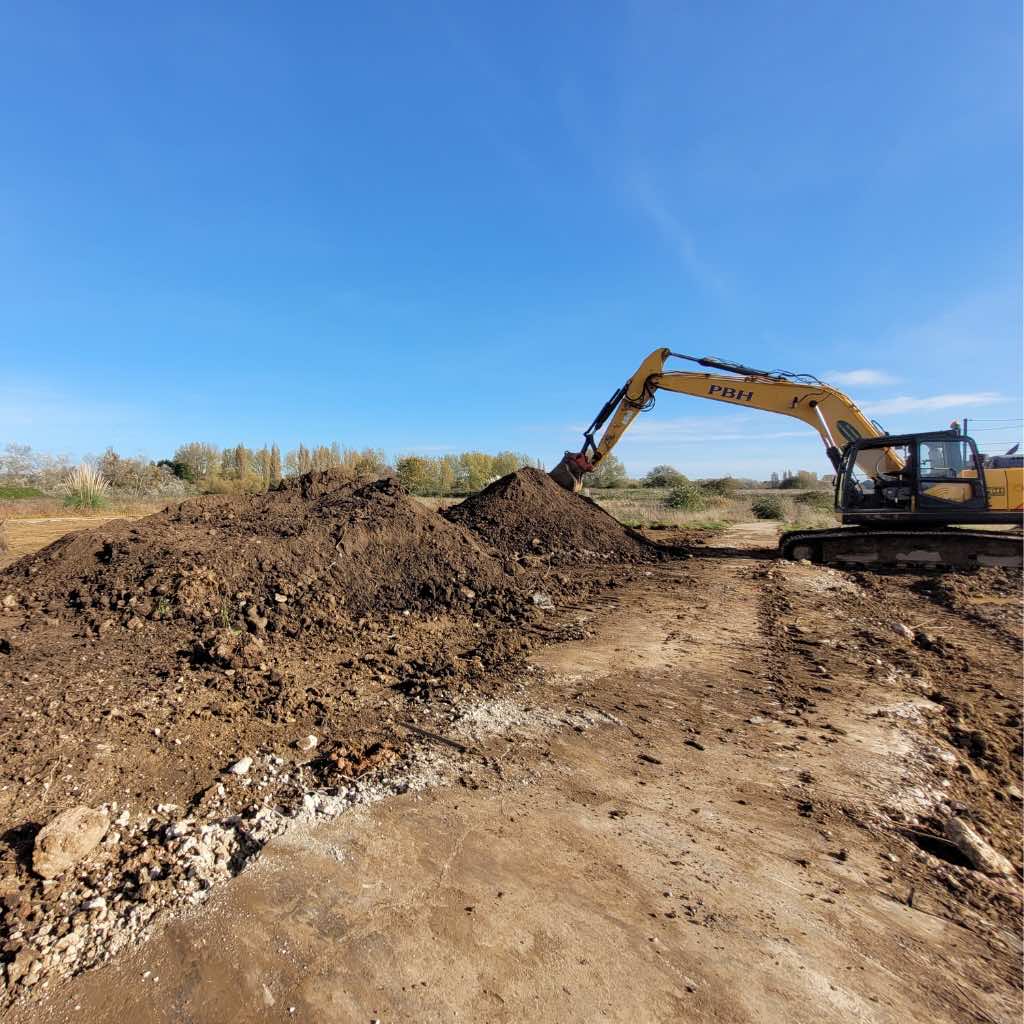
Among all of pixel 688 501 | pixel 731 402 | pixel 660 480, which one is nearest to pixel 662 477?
pixel 660 480

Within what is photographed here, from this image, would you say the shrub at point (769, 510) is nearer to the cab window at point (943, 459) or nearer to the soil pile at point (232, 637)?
the cab window at point (943, 459)

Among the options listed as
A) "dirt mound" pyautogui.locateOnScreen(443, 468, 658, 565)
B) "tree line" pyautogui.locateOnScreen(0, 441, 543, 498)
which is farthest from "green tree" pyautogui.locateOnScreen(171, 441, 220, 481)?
"dirt mound" pyautogui.locateOnScreen(443, 468, 658, 565)

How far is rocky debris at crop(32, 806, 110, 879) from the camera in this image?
2547 mm

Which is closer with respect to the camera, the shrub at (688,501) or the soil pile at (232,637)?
the soil pile at (232,637)

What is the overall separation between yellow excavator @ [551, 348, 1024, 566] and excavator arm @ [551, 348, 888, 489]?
2 centimetres

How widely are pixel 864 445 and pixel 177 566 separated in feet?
38.5

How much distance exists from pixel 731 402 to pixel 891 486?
144 inches

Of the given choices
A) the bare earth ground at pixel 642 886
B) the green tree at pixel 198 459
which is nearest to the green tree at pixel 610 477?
the green tree at pixel 198 459

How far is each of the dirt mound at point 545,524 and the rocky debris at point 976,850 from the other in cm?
814

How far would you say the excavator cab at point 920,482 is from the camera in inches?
398

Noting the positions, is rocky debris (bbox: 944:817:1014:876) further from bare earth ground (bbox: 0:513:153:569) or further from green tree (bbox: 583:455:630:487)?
green tree (bbox: 583:455:630:487)

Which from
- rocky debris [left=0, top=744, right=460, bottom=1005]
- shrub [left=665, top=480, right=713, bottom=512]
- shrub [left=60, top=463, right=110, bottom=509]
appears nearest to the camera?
rocky debris [left=0, top=744, right=460, bottom=1005]

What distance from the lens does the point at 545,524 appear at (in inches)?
485

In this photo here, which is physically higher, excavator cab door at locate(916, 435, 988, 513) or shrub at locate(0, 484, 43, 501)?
shrub at locate(0, 484, 43, 501)
